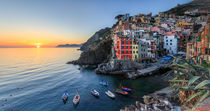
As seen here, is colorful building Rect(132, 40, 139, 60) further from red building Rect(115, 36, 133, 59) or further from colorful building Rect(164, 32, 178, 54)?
colorful building Rect(164, 32, 178, 54)

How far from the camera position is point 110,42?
7912cm

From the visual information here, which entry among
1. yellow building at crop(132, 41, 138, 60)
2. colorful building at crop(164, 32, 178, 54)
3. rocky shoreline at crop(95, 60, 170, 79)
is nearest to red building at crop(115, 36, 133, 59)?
yellow building at crop(132, 41, 138, 60)

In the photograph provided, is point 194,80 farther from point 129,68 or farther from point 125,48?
→ point 125,48

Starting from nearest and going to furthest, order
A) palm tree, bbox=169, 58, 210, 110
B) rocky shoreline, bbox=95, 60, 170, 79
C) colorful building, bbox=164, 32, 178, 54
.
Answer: palm tree, bbox=169, 58, 210, 110, rocky shoreline, bbox=95, 60, 170, 79, colorful building, bbox=164, 32, 178, 54

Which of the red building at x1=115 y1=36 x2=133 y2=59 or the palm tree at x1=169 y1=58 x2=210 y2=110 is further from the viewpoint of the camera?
the red building at x1=115 y1=36 x2=133 y2=59

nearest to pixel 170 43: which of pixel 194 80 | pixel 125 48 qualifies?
pixel 125 48

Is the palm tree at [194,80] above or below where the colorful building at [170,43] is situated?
below

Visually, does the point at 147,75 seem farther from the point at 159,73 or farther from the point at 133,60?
the point at 133,60

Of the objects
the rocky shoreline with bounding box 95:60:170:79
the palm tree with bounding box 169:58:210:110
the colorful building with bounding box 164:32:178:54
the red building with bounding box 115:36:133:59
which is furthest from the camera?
the colorful building with bounding box 164:32:178:54

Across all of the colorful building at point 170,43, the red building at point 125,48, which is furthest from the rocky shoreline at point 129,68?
the colorful building at point 170,43

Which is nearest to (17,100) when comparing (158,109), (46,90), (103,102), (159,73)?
(46,90)

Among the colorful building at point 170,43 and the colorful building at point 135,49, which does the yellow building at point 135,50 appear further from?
the colorful building at point 170,43

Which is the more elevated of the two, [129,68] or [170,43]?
[170,43]

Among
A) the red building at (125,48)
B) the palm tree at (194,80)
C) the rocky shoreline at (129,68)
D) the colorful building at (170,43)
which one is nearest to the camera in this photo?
the palm tree at (194,80)
